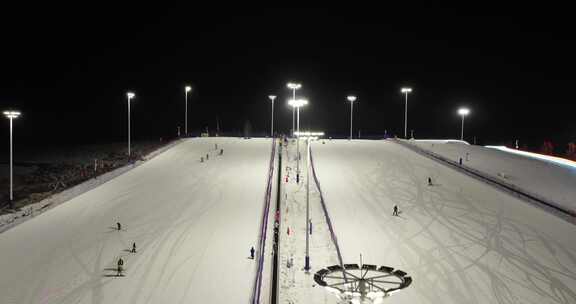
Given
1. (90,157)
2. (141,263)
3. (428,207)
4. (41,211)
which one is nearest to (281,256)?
(141,263)

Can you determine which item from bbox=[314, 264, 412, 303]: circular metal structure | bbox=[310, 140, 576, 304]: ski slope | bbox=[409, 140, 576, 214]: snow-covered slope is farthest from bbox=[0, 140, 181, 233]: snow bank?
bbox=[409, 140, 576, 214]: snow-covered slope

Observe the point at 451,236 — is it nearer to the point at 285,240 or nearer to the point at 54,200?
the point at 285,240

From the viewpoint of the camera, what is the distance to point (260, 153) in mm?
48406

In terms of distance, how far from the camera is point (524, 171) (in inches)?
1647

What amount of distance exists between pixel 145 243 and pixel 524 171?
2734 cm

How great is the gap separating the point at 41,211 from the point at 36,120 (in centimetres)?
5659

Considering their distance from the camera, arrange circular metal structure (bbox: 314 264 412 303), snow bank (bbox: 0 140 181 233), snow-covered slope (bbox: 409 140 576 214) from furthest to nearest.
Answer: snow-covered slope (bbox: 409 140 576 214)
snow bank (bbox: 0 140 181 233)
circular metal structure (bbox: 314 264 412 303)

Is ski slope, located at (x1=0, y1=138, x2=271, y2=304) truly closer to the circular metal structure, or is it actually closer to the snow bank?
the snow bank

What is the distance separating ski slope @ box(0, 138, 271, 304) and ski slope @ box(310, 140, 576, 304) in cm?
376

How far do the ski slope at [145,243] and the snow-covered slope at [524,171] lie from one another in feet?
49.2

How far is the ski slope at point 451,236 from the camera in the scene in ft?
66.7

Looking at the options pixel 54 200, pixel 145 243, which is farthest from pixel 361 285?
pixel 54 200

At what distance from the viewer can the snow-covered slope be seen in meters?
34.4

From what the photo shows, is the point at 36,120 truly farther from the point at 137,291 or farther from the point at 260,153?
the point at 137,291
